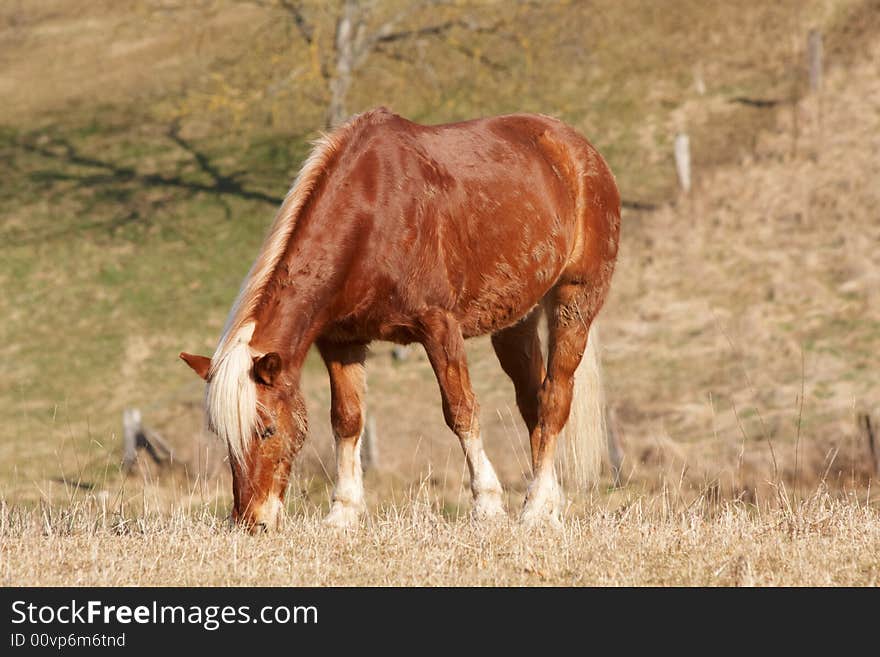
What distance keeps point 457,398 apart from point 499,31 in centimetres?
1721

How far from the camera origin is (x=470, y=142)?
24.5ft

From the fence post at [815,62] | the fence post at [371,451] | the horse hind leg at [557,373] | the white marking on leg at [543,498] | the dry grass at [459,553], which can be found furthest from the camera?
the fence post at [815,62]

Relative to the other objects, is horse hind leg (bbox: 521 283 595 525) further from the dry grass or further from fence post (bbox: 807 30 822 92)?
fence post (bbox: 807 30 822 92)

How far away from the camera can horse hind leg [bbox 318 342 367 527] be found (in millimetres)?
7043

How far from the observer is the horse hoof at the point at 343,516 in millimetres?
6711

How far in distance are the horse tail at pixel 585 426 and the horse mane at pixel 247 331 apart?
257 centimetres

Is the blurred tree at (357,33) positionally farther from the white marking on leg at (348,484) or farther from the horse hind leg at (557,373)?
the white marking on leg at (348,484)

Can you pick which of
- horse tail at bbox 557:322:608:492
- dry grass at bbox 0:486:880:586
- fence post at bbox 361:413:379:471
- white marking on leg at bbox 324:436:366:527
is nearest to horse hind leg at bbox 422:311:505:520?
dry grass at bbox 0:486:880:586

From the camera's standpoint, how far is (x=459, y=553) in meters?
5.46

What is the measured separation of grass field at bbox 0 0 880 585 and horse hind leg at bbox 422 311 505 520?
Answer: 0.69ft

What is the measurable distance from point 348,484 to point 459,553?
5.71 feet

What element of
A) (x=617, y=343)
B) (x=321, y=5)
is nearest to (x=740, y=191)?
(x=617, y=343)

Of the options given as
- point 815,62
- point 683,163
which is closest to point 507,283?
point 683,163

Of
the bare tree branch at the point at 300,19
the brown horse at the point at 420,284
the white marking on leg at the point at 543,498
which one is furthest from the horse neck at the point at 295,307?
the bare tree branch at the point at 300,19
